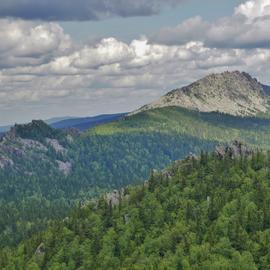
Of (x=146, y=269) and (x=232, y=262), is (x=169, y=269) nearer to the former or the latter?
(x=146, y=269)

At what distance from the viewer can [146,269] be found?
199 m

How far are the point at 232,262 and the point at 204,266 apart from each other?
36.4ft

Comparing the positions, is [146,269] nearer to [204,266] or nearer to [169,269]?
[169,269]

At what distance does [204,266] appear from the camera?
195625 mm

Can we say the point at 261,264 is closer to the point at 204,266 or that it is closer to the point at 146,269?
the point at 204,266

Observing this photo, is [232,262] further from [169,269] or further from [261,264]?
[169,269]

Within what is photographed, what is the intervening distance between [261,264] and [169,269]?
109ft

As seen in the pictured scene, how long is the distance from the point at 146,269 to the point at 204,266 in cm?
2096

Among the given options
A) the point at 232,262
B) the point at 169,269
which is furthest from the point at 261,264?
the point at 169,269

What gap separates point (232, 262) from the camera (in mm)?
199000

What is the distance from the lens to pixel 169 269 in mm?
199750

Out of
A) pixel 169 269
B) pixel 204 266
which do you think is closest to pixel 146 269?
pixel 169 269

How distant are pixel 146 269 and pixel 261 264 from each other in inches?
1639

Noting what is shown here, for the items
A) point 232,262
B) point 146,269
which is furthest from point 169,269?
point 232,262
